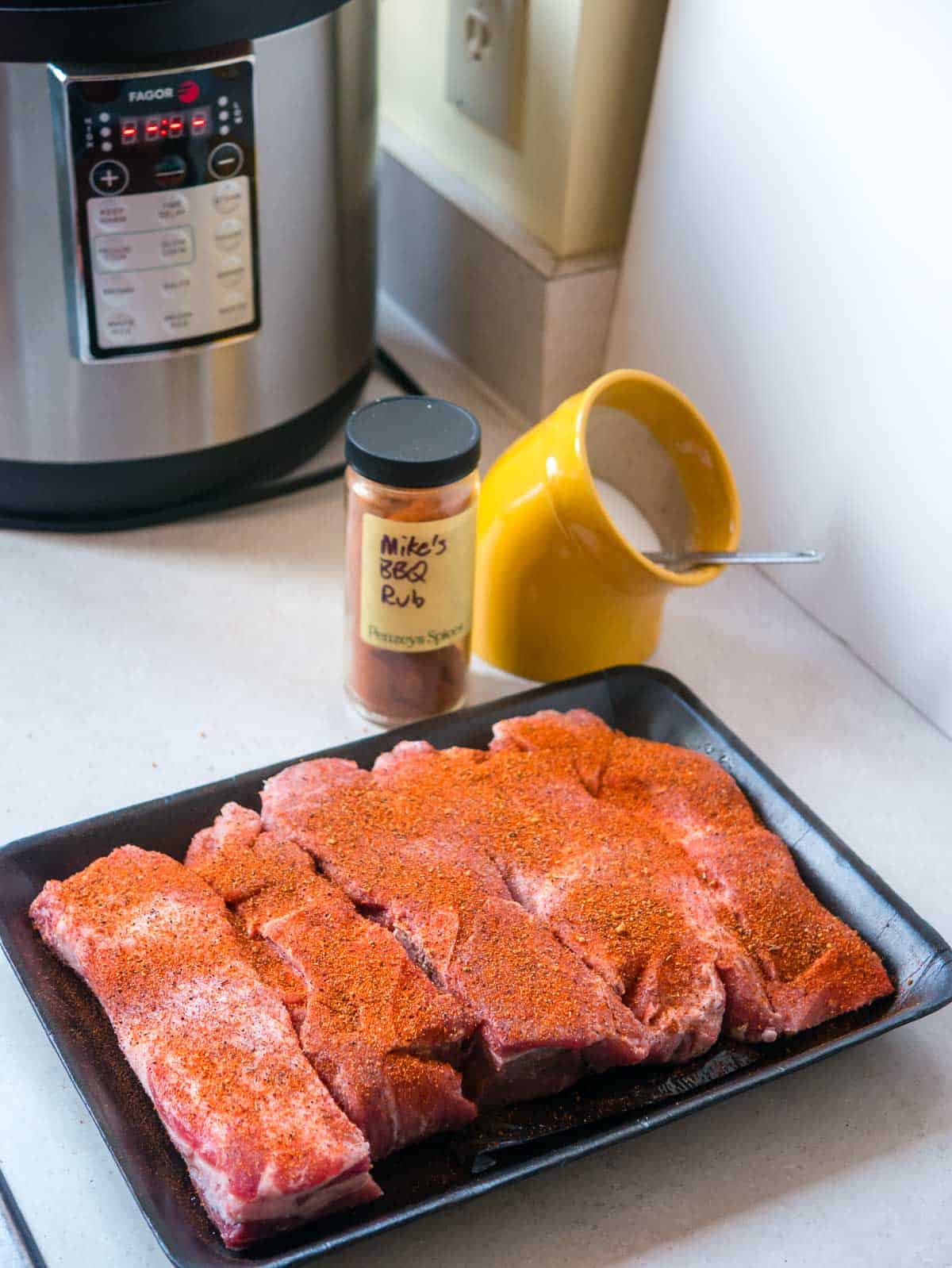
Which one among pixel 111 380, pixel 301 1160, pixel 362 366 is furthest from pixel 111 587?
pixel 301 1160

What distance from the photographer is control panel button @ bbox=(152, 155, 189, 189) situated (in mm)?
926

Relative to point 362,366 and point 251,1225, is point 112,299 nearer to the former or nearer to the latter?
point 362,366

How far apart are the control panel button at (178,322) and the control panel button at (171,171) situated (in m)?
0.08

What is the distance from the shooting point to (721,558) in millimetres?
994

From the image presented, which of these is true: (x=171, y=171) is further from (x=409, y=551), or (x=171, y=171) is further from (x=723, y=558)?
(x=723, y=558)

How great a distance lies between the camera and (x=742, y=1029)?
75 cm

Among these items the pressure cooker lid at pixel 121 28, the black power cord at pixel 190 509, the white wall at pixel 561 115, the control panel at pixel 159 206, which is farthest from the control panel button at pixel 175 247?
the white wall at pixel 561 115

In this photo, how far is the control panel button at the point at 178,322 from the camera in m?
0.98

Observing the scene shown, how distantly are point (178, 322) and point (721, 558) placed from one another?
401 mm

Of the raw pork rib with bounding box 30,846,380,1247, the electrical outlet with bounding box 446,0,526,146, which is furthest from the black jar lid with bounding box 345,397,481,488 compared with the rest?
the electrical outlet with bounding box 446,0,526,146

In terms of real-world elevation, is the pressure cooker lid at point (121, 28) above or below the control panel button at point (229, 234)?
above

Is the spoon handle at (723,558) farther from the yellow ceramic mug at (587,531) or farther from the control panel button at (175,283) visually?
the control panel button at (175,283)

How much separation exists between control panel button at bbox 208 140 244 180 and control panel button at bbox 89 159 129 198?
0.06 m

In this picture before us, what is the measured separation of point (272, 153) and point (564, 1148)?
66cm
